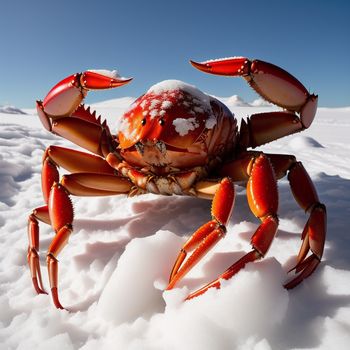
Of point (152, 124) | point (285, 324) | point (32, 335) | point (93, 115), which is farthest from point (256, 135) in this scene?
point (32, 335)

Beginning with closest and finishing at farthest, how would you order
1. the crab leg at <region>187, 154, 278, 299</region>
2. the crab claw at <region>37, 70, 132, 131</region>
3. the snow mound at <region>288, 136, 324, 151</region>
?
the crab leg at <region>187, 154, 278, 299</region> < the crab claw at <region>37, 70, 132, 131</region> < the snow mound at <region>288, 136, 324, 151</region>

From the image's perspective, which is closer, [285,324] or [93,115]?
[285,324]

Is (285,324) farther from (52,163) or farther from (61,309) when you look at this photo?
(52,163)

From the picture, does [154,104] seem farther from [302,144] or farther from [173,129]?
[302,144]

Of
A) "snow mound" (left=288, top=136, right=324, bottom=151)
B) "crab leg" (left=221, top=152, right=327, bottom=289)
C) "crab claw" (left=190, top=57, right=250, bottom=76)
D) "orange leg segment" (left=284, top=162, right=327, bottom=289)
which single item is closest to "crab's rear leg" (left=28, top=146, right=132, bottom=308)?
"crab leg" (left=221, top=152, right=327, bottom=289)

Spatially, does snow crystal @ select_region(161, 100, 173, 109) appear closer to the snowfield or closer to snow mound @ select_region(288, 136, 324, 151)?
the snowfield

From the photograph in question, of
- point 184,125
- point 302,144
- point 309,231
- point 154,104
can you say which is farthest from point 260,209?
point 302,144
